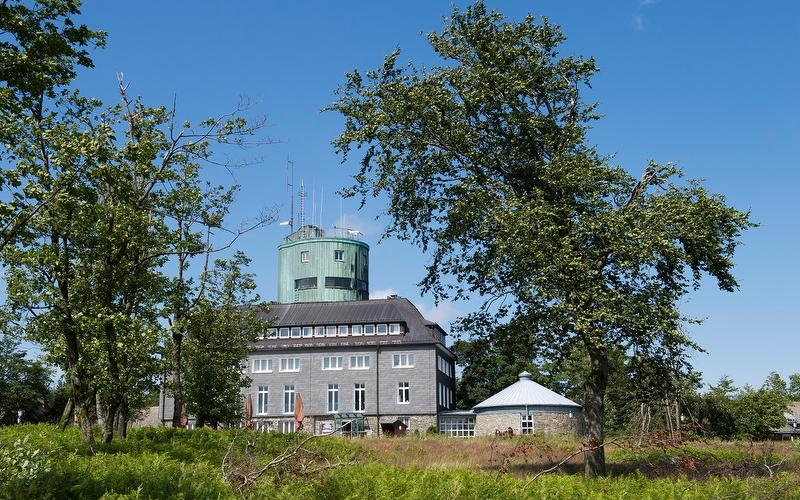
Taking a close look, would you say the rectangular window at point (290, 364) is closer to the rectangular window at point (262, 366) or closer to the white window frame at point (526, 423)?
the rectangular window at point (262, 366)

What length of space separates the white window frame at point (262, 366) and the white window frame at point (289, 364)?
1194 mm

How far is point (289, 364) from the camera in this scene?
72.2 meters

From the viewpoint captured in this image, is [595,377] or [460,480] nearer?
[460,480]

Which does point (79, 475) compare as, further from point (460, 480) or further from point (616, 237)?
point (616, 237)

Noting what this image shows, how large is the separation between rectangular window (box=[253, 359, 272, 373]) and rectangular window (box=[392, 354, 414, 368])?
12.6 meters

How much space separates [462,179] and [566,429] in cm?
4161

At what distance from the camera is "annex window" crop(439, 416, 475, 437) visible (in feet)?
226

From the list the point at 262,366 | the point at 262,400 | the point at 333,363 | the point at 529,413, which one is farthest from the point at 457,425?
the point at 262,366

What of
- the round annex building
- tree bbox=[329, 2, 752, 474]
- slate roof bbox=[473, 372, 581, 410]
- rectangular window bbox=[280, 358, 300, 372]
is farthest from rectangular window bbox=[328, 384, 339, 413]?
tree bbox=[329, 2, 752, 474]

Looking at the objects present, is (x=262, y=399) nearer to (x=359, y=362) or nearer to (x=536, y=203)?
(x=359, y=362)

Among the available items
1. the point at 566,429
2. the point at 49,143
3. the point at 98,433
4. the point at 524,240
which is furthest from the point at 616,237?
the point at 566,429

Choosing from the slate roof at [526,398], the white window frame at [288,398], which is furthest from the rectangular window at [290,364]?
the slate roof at [526,398]

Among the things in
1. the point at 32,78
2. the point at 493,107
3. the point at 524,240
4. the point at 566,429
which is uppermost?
the point at 493,107

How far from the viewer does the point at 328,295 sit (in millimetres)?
86438
